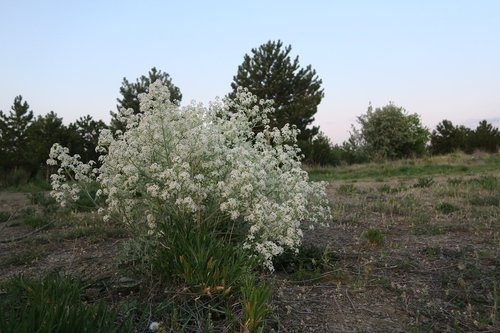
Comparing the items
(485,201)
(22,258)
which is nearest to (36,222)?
(22,258)

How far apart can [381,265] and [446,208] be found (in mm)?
3403

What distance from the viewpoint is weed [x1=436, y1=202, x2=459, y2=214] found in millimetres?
7323

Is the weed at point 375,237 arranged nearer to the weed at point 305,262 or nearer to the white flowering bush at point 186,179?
the weed at point 305,262

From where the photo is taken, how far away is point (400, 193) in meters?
9.69

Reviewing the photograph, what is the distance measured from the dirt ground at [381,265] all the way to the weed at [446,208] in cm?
2

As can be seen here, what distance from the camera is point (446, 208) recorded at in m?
7.43

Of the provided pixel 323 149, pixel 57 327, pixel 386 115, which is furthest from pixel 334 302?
pixel 386 115

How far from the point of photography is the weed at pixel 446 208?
7.32 metres

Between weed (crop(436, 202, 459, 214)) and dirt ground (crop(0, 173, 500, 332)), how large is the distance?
0.05 ft

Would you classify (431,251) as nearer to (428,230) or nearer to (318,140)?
(428,230)

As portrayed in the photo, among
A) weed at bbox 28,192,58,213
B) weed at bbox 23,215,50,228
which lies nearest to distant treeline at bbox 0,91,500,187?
weed at bbox 28,192,58,213

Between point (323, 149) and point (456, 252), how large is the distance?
20.6 metres

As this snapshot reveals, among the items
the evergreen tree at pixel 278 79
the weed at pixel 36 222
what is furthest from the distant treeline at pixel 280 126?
the weed at pixel 36 222

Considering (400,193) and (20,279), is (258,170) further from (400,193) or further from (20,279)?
(400,193)
